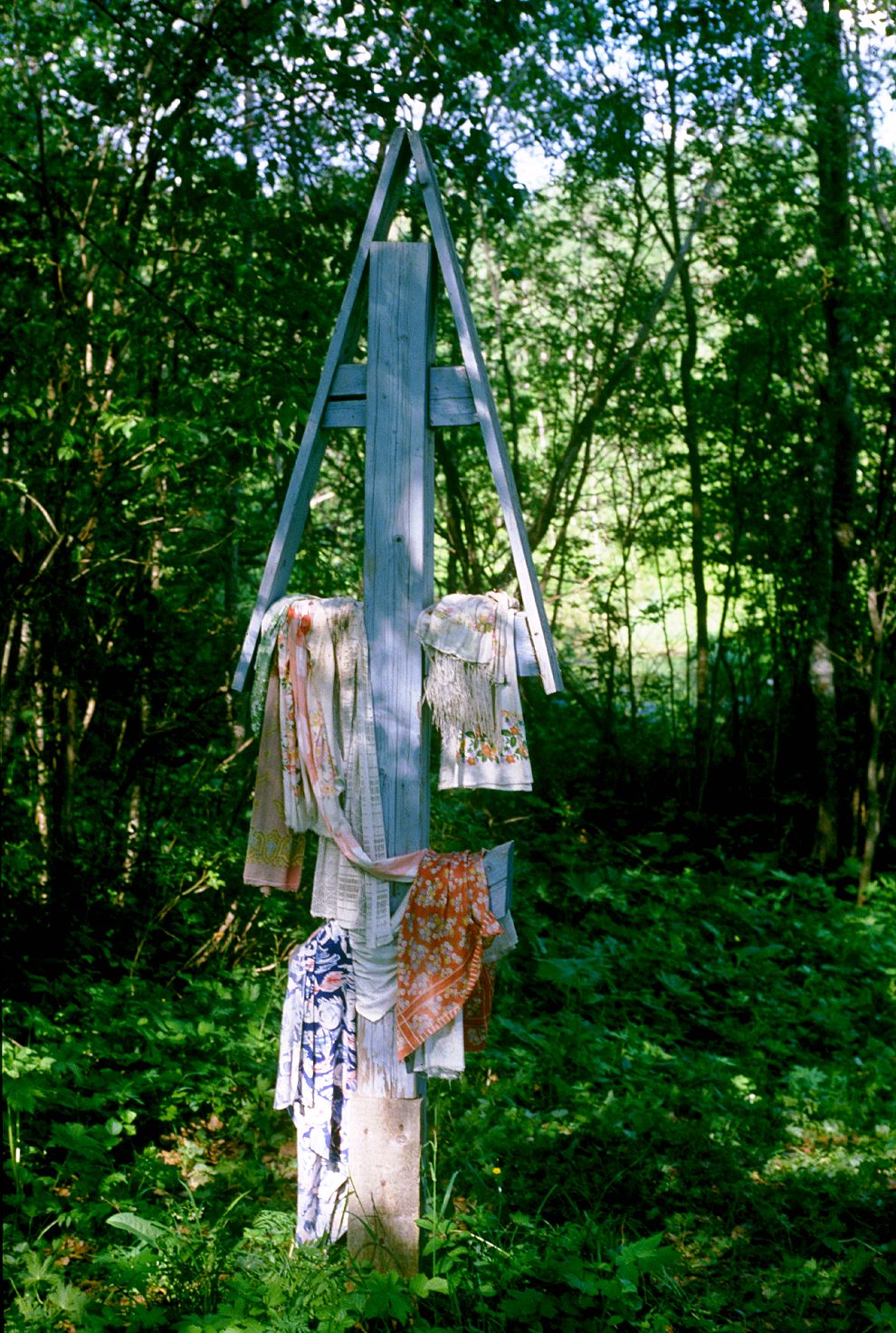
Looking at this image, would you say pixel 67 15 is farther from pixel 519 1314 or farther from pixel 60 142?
pixel 519 1314

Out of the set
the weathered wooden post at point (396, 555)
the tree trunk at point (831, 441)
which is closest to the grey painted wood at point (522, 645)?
the weathered wooden post at point (396, 555)

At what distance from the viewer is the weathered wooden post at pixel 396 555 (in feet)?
8.84

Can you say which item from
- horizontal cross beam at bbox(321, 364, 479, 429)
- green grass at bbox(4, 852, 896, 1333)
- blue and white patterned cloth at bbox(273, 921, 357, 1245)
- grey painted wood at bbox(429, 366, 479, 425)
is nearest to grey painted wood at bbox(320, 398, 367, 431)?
horizontal cross beam at bbox(321, 364, 479, 429)

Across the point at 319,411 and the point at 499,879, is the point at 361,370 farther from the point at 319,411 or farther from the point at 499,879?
the point at 499,879

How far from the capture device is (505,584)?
8.02m

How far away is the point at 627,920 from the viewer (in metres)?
7.26

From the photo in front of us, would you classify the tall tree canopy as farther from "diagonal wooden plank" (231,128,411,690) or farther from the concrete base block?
the concrete base block

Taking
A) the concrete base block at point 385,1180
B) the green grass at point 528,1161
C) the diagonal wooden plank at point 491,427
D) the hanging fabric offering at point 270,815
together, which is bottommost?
the green grass at point 528,1161

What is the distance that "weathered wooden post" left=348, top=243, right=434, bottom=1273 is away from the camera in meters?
2.70

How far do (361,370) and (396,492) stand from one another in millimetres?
349

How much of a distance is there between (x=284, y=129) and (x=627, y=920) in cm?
530

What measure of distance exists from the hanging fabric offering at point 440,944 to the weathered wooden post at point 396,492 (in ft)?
0.27

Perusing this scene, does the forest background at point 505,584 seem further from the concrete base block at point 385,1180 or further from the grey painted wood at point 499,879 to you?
the grey painted wood at point 499,879

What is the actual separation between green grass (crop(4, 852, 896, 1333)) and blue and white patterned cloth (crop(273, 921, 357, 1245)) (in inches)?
6.5
